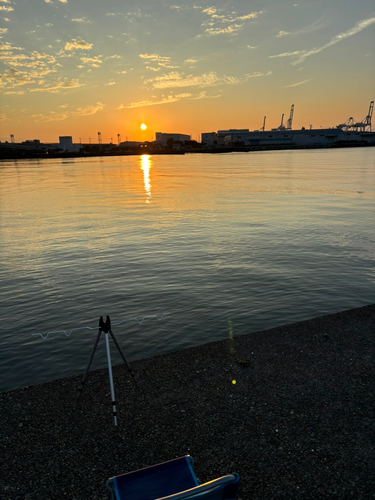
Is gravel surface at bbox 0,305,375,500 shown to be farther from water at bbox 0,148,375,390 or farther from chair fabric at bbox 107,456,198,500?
water at bbox 0,148,375,390

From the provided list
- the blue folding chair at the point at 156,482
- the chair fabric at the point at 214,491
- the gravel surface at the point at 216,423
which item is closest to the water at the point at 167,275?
the gravel surface at the point at 216,423

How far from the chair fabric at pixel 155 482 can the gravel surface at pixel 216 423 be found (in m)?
0.64

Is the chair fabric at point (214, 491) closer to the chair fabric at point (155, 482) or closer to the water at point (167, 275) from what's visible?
the chair fabric at point (155, 482)

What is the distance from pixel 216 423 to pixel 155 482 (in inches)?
66.1

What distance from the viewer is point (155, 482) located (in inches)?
157

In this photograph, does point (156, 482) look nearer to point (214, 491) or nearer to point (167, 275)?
point (214, 491)

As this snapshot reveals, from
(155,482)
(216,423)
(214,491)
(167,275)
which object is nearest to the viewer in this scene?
(214,491)

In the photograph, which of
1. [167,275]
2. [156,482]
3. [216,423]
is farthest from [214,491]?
[167,275]

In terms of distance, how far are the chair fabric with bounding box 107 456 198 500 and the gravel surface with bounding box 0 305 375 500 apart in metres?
0.64

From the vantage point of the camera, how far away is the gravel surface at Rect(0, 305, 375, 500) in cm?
458

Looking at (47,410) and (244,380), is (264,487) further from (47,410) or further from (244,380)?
(47,410)

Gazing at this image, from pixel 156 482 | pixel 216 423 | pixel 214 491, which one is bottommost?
pixel 216 423

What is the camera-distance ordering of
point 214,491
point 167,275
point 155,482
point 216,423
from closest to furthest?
point 214,491 < point 155,482 < point 216,423 < point 167,275

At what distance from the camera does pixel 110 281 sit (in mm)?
14062
